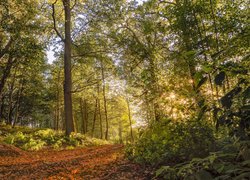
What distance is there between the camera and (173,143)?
4.29 metres

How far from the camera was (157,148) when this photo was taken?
4.41 m

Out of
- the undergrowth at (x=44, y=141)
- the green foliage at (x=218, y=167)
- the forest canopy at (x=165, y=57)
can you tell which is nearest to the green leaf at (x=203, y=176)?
the green foliage at (x=218, y=167)

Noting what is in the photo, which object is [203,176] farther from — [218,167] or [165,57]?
[165,57]

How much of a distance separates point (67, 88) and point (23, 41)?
13.7 feet

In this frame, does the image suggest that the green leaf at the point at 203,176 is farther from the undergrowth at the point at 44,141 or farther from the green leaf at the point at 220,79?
the undergrowth at the point at 44,141

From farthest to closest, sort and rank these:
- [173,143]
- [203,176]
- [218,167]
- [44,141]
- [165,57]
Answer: [44,141]
[165,57]
[173,143]
[218,167]
[203,176]

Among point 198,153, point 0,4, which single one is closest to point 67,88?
point 0,4

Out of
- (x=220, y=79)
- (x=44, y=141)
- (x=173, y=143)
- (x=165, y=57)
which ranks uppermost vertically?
(x=165, y=57)

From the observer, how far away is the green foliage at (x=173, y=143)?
Result: 3424 mm

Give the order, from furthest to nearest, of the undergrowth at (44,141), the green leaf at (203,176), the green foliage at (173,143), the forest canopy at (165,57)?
the undergrowth at (44,141)
the green foliage at (173,143)
the forest canopy at (165,57)
the green leaf at (203,176)

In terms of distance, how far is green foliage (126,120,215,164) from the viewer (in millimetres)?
3424

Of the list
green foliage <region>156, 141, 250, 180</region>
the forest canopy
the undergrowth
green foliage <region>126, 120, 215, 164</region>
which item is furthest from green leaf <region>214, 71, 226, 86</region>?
the undergrowth

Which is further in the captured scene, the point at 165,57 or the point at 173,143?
the point at 165,57

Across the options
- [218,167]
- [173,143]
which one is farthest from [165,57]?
[218,167]
